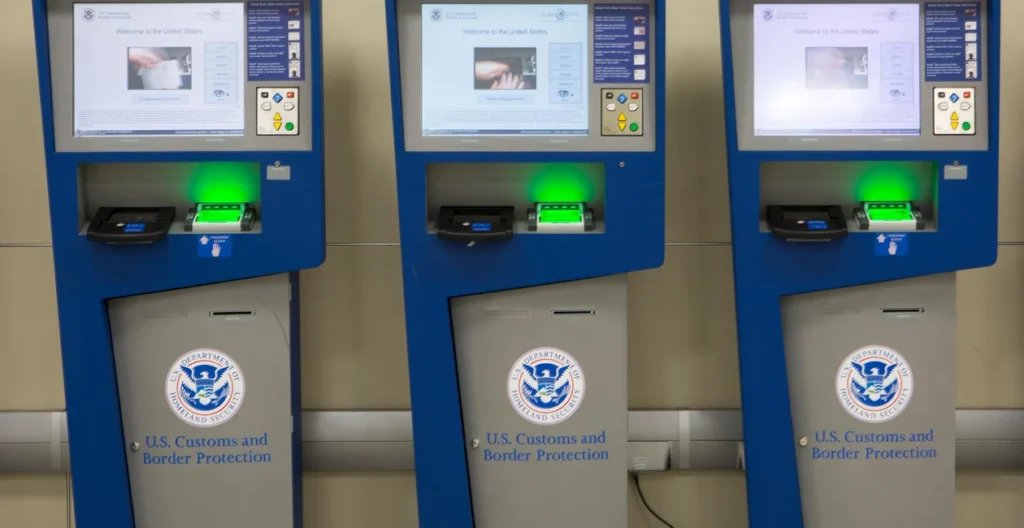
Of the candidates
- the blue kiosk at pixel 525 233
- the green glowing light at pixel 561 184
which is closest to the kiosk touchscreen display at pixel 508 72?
the blue kiosk at pixel 525 233

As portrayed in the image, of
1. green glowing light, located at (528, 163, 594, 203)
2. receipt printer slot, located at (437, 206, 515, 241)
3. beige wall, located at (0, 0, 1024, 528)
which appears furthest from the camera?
beige wall, located at (0, 0, 1024, 528)

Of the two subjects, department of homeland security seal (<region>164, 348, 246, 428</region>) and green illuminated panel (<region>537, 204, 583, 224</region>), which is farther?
department of homeland security seal (<region>164, 348, 246, 428</region>)

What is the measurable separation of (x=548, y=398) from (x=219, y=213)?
3.18 feet

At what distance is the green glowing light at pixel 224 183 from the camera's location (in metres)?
2.64

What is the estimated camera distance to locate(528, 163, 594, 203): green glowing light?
103 inches

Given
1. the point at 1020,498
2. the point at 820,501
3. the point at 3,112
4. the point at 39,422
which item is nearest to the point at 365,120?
the point at 3,112

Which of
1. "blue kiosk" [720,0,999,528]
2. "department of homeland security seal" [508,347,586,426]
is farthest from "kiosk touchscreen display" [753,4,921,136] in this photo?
"department of homeland security seal" [508,347,586,426]

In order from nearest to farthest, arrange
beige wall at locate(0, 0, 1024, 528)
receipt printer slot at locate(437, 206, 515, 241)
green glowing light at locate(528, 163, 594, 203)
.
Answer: receipt printer slot at locate(437, 206, 515, 241)
green glowing light at locate(528, 163, 594, 203)
beige wall at locate(0, 0, 1024, 528)

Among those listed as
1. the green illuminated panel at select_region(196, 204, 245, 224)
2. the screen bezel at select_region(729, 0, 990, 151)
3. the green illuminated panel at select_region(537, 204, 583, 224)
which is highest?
the screen bezel at select_region(729, 0, 990, 151)

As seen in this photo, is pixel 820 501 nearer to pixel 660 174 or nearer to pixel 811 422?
pixel 811 422

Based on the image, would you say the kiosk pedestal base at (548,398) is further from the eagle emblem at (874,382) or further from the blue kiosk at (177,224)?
the eagle emblem at (874,382)

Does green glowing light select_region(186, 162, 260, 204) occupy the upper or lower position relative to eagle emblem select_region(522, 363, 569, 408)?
upper

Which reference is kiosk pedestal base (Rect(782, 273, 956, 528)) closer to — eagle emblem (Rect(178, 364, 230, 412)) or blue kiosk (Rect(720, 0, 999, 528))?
blue kiosk (Rect(720, 0, 999, 528))

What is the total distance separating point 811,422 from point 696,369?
53 centimetres
